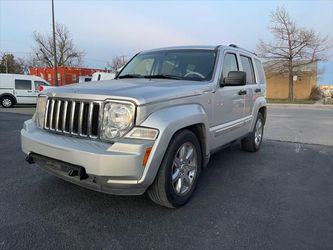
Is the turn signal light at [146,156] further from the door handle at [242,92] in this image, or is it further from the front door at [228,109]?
the door handle at [242,92]

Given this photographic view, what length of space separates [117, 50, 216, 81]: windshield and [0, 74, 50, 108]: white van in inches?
633

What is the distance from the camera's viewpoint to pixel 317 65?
114ft

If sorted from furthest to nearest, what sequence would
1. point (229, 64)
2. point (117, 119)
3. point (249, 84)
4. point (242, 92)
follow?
point (249, 84)
point (242, 92)
point (229, 64)
point (117, 119)

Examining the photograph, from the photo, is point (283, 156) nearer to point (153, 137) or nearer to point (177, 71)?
point (177, 71)

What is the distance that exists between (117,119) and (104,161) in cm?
46

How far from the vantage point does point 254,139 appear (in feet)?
22.1

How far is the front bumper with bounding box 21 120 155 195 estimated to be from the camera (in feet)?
10.2

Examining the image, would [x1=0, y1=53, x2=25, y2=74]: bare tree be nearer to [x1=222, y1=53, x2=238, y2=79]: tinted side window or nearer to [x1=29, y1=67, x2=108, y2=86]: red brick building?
[x1=29, y1=67, x2=108, y2=86]: red brick building

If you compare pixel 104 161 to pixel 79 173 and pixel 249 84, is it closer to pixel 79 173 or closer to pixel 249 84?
pixel 79 173

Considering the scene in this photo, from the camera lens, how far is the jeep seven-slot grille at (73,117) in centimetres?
340

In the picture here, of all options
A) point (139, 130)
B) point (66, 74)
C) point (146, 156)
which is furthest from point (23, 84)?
point (146, 156)

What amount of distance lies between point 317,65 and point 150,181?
35768mm

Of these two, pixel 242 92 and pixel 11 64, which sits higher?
pixel 11 64

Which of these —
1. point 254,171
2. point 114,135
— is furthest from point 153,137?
point 254,171
